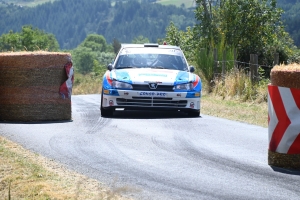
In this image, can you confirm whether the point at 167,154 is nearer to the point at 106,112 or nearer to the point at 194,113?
the point at 106,112

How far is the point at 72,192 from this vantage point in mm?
6883

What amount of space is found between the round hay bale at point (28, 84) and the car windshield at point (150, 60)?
8.63ft

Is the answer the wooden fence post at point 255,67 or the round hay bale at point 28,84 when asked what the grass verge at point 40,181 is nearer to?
the round hay bale at point 28,84

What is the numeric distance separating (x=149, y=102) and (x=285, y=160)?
21.6ft

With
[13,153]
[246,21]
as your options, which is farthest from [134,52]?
[246,21]

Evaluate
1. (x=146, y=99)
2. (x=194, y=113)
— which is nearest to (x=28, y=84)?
(x=146, y=99)

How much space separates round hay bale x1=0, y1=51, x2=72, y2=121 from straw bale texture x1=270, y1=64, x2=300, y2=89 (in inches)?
236

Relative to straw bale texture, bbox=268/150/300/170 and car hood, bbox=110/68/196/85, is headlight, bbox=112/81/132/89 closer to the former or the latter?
car hood, bbox=110/68/196/85

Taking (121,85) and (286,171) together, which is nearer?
(286,171)

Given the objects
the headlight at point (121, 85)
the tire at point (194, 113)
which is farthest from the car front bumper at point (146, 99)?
the tire at point (194, 113)

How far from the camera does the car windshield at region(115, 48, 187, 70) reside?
639 inches

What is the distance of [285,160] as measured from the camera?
863 cm

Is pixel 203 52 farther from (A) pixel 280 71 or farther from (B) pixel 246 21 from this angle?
(A) pixel 280 71

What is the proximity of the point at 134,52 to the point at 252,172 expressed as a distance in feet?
28.7
